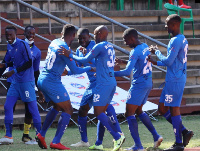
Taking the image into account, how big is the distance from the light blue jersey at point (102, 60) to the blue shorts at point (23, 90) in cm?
148

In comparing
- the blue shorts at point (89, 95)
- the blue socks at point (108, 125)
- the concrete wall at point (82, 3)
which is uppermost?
the concrete wall at point (82, 3)

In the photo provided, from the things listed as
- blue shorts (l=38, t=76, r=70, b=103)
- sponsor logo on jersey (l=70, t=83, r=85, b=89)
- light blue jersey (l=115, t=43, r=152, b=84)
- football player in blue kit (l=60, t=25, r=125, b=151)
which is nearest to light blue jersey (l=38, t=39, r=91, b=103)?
blue shorts (l=38, t=76, r=70, b=103)

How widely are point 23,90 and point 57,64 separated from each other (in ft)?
4.14

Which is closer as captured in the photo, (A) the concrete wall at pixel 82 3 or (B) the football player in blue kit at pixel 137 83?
(B) the football player in blue kit at pixel 137 83

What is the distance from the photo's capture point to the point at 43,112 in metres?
12.5

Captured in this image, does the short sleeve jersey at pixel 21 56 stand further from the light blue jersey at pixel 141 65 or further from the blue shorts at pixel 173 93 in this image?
the blue shorts at pixel 173 93

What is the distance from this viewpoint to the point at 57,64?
9000mm

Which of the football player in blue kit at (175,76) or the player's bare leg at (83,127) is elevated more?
the football player in blue kit at (175,76)

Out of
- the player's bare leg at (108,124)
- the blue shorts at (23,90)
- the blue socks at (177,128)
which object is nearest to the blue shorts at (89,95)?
the player's bare leg at (108,124)

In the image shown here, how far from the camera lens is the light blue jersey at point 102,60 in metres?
8.81

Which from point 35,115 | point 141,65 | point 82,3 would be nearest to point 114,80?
point 141,65

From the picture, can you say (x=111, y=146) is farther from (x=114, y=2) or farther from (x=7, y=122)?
(x=114, y=2)

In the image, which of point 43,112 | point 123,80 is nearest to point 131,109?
point 43,112

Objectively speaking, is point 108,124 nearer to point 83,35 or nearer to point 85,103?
point 85,103
